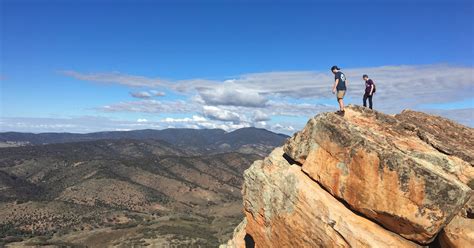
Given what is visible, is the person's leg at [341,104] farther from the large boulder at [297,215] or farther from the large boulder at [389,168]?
the large boulder at [297,215]

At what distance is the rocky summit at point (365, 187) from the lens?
19469mm

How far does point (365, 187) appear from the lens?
68.8ft

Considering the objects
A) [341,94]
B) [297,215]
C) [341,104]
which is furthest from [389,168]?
[341,94]

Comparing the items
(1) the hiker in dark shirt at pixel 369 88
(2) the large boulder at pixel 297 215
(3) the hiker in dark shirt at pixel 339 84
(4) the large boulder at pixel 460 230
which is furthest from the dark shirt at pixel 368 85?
(4) the large boulder at pixel 460 230

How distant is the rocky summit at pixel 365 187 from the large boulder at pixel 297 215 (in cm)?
5

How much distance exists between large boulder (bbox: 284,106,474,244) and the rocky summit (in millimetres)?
48

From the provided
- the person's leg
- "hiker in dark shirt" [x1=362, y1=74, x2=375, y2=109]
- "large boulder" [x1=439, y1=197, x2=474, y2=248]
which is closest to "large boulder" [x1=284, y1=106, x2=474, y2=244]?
"large boulder" [x1=439, y1=197, x2=474, y2=248]

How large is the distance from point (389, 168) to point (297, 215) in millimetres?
5877

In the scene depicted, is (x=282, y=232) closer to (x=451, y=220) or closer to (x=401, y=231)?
(x=401, y=231)

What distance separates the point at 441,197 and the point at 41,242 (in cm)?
13850

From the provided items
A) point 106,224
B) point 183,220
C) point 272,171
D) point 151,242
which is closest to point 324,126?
point 272,171

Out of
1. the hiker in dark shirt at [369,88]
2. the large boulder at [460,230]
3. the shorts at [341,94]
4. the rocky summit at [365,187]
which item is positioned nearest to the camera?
the large boulder at [460,230]

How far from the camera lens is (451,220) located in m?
19.9

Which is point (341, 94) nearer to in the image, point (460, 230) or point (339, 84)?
point (339, 84)
